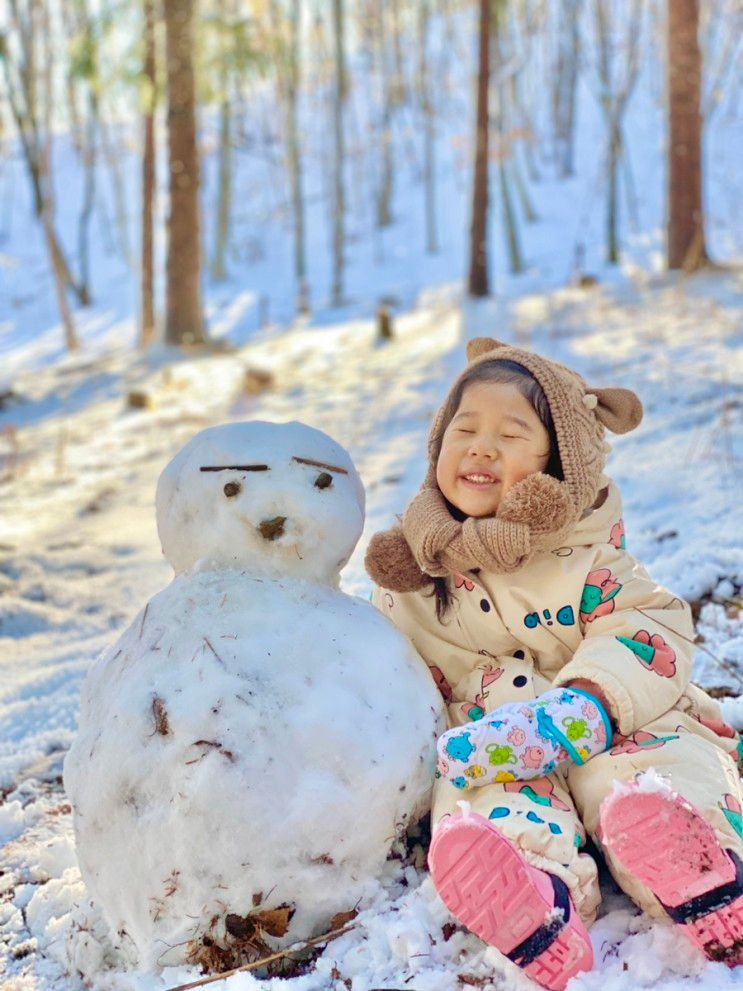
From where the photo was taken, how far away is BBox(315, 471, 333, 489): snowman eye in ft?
6.31

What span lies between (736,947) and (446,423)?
121 centimetres

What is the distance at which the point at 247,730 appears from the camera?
1639 mm

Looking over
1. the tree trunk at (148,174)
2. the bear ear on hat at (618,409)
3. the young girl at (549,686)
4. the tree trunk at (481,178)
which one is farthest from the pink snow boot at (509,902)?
the tree trunk at (148,174)

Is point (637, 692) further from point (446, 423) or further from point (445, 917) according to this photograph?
point (446, 423)

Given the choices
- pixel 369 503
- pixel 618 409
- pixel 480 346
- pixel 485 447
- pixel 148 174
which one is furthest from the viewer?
pixel 148 174

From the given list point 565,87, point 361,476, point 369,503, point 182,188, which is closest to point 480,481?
point 369,503

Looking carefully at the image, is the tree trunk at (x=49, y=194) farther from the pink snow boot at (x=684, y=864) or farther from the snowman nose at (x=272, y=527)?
the pink snow boot at (x=684, y=864)

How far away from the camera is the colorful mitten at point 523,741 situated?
171cm

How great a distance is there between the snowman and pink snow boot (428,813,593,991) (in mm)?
224

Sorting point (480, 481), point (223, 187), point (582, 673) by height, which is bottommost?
point (223, 187)

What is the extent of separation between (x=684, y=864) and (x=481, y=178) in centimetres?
1001

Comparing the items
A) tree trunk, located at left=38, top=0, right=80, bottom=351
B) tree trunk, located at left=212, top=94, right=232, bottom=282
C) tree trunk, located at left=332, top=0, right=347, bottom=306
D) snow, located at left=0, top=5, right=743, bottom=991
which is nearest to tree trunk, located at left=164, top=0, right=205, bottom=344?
snow, located at left=0, top=5, right=743, bottom=991

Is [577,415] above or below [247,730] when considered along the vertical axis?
above

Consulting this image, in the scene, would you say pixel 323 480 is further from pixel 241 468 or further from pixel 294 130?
pixel 294 130
